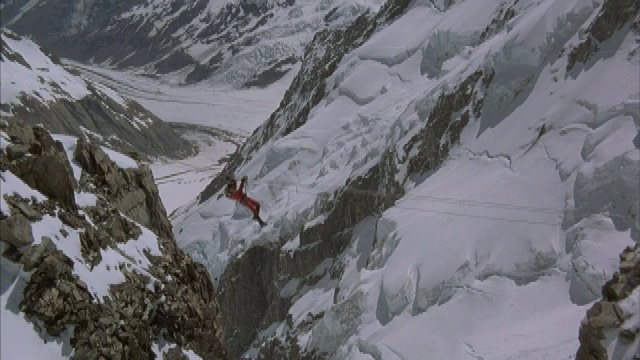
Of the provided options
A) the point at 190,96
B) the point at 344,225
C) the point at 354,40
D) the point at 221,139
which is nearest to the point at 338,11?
the point at 190,96

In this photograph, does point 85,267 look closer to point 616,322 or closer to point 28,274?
point 28,274

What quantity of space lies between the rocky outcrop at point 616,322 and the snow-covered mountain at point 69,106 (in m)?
81.4

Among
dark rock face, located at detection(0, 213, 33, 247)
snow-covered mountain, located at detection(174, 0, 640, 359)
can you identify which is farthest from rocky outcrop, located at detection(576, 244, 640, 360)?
dark rock face, located at detection(0, 213, 33, 247)

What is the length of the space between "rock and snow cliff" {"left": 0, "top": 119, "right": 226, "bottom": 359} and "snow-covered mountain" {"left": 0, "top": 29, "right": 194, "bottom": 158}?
7078 centimetres

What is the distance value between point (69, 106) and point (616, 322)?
10698 centimetres

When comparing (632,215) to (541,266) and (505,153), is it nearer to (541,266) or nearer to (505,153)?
(541,266)

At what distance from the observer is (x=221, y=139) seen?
485 feet

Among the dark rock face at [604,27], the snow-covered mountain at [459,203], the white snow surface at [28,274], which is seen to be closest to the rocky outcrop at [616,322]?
the snow-covered mountain at [459,203]

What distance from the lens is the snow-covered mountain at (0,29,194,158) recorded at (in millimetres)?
97688

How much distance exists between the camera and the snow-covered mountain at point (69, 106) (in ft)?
320

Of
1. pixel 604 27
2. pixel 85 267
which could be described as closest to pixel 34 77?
pixel 85 267

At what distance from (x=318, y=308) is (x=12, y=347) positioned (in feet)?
49.2

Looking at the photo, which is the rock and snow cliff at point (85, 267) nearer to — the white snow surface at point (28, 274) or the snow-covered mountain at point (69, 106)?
the white snow surface at point (28, 274)

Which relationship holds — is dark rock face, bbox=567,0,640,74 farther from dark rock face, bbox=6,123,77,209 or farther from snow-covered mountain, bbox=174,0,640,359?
dark rock face, bbox=6,123,77,209
